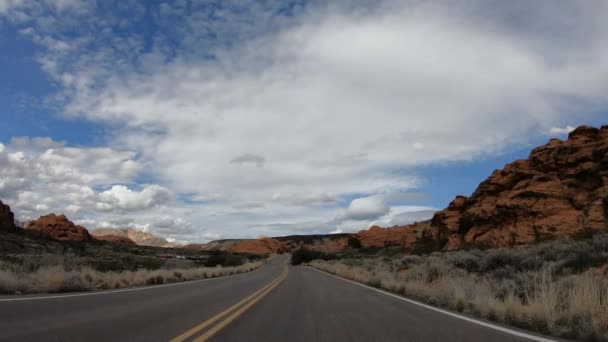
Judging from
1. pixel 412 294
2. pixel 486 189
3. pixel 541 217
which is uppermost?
pixel 486 189

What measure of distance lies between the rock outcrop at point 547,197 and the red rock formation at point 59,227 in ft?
263

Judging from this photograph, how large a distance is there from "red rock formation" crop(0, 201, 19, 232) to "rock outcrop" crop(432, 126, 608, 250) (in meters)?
61.2

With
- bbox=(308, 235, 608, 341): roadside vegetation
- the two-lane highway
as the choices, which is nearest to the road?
the two-lane highway

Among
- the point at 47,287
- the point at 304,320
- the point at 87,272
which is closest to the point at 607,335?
the point at 304,320

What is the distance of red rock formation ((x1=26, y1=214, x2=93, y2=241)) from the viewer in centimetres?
9719

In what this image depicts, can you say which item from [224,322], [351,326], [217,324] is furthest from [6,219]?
[351,326]

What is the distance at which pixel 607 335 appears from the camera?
22.1 feet

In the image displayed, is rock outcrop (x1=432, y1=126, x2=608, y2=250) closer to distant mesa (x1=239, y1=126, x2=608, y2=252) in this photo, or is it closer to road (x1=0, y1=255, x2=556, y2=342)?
distant mesa (x1=239, y1=126, x2=608, y2=252)

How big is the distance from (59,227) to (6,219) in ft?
102

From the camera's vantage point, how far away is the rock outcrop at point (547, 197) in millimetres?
37188

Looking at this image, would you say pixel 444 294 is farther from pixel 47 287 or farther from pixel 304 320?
pixel 47 287

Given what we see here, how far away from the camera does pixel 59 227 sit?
328ft

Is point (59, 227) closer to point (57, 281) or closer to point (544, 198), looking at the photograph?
point (544, 198)

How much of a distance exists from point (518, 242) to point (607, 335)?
1419 inches
